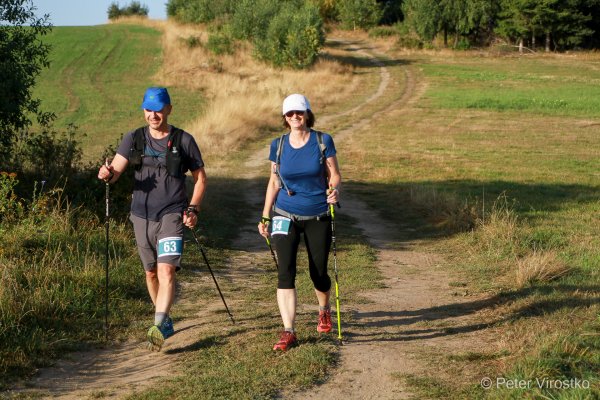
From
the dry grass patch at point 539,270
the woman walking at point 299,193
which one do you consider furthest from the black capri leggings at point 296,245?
the dry grass patch at point 539,270

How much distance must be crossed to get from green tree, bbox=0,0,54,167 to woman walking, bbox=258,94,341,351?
6.37m

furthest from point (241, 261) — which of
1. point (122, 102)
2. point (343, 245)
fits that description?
point (122, 102)

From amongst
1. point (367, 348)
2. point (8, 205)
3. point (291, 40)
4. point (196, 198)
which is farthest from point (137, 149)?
point (291, 40)

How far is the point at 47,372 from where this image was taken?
22.6ft

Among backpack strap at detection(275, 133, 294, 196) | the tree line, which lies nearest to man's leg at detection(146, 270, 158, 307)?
backpack strap at detection(275, 133, 294, 196)

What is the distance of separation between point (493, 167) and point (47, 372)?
1666 centimetres

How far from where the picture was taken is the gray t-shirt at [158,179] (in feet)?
23.5

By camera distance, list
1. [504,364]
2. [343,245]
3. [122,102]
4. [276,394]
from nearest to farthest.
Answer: [276,394]
[504,364]
[343,245]
[122,102]

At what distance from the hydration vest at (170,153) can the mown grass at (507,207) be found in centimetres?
259

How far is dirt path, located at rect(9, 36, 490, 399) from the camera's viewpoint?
21.0 ft

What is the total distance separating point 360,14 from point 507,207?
7738cm

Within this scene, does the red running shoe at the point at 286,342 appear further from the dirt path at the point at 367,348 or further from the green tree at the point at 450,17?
the green tree at the point at 450,17

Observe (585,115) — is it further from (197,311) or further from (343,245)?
(197,311)

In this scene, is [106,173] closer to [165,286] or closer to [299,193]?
[165,286]
